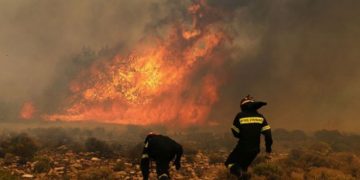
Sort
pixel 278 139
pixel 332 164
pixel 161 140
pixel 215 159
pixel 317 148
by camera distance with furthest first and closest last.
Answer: pixel 278 139 → pixel 317 148 → pixel 215 159 → pixel 332 164 → pixel 161 140

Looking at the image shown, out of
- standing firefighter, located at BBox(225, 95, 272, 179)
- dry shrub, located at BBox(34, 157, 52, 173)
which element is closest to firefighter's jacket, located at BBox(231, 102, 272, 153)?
standing firefighter, located at BBox(225, 95, 272, 179)

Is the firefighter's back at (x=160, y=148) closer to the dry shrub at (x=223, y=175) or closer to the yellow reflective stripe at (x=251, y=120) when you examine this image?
the yellow reflective stripe at (x=251, y=120)

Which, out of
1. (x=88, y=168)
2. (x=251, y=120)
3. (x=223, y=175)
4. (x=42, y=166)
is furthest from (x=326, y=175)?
(x=42, y=166)

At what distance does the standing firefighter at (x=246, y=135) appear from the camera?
753cm

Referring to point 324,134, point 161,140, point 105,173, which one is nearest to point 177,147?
point 161,140

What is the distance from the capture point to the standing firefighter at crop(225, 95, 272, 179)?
297 inches

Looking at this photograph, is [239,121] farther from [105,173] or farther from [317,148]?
[317,148]

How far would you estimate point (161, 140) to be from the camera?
834 cm

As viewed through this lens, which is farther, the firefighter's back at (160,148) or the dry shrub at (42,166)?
the dry shrub at (42,166)

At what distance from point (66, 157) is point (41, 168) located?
3.78m

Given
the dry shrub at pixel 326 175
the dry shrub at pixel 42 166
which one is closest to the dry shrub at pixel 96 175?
the dry shrub at pixel 42 166

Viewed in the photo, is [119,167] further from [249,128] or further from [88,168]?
[249,128]

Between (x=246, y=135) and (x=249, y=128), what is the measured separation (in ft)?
0.56

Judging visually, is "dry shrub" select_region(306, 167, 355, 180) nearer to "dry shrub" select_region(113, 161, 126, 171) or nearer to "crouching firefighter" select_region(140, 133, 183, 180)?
"crouching firefighter" select_region(140, 133, 183, 180)
